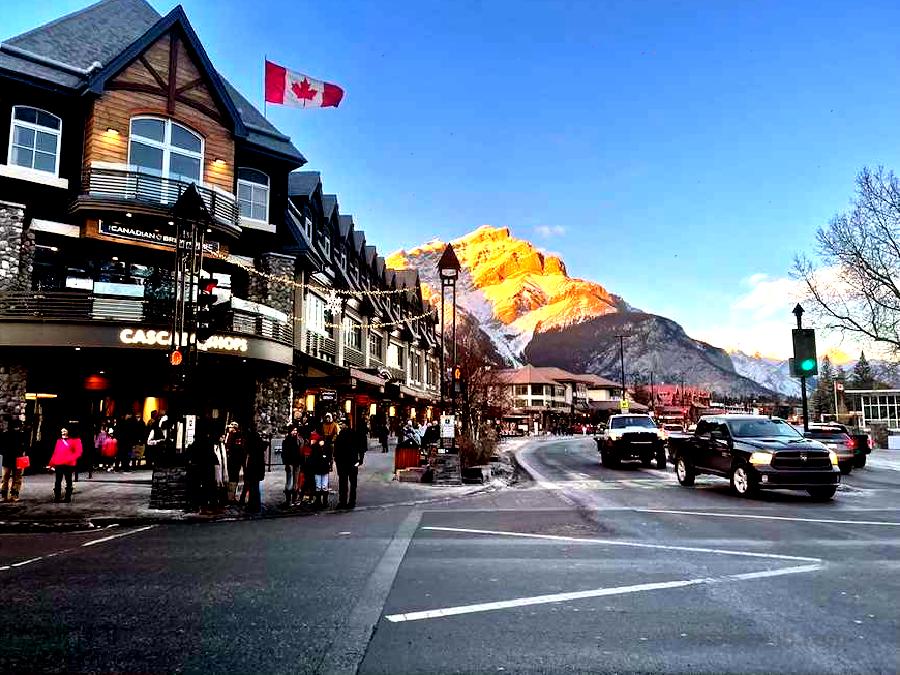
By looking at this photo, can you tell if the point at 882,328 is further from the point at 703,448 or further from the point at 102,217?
the point at 102,217

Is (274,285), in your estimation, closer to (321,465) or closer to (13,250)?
(13,250)

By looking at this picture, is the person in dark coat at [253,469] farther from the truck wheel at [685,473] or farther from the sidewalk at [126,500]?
the truck wheel at [685,473]

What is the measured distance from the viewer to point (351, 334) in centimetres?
3953

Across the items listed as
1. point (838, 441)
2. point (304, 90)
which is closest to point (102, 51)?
point (304, 90)

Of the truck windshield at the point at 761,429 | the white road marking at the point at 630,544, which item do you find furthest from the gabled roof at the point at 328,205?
the white road marking at the point at 630,544

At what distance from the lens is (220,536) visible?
10.5m

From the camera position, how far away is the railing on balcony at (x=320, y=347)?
102ft

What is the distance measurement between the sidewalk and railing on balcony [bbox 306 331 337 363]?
966 cm

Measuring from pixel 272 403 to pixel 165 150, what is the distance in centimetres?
1072

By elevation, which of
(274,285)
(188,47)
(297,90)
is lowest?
(274,285)

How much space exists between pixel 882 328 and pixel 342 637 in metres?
36.8

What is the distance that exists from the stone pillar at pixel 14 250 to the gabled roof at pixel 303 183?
477 inches

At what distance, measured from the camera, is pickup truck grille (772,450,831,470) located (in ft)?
47.9

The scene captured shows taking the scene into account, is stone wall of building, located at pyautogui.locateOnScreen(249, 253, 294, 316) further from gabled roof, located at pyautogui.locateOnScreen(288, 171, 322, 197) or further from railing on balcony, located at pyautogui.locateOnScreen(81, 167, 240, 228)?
gabled roof, located at pyautogui.locateOnScreen(288, 171, 322, 197)
